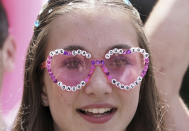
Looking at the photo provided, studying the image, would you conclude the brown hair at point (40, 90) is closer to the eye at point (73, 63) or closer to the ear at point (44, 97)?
the ear at point (44, 97)

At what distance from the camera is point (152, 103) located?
72.9 inches

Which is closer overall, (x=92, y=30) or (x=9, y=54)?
(x=92, y=30)

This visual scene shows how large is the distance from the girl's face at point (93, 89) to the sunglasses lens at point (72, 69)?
0.04 meters

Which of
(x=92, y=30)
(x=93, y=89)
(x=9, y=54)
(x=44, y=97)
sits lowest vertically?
(x=9, y=54)

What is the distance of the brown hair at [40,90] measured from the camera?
1.68 m

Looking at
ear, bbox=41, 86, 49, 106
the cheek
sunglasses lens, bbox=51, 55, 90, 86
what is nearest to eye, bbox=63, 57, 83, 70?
sunglasses lens, bbox=51, 55, 90, 86

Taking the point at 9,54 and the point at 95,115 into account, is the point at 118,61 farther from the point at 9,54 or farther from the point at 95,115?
the point at 9,54

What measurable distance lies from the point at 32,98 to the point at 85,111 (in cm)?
32

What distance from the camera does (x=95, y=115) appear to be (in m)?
1.54

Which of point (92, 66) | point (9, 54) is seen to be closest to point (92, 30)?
point (92, 66)

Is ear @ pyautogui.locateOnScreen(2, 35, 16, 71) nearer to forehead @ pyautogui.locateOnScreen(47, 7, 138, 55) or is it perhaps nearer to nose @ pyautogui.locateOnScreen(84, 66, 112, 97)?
forehead @ pyautogui.locateOnScreen(47, 7, 138, 55)

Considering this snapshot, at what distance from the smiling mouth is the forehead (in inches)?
9.4

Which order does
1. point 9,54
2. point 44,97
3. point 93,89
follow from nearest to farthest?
point 93,89, point 44,97, point 9,54

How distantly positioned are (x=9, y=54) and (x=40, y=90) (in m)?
0.91
